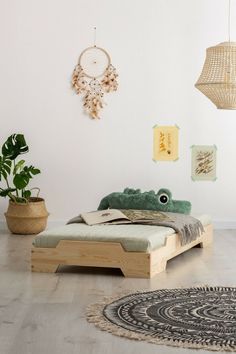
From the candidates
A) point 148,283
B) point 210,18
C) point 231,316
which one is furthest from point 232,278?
point 210,18

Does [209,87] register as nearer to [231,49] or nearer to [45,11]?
[231,49]

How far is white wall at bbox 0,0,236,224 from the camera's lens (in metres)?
7.81

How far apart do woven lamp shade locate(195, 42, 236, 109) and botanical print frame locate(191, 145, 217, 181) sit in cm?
154

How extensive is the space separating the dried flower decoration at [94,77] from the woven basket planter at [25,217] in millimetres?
1093

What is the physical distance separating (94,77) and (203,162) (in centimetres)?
133

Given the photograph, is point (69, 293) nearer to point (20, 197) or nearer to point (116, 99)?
point (20, 197)

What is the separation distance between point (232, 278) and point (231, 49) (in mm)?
1903

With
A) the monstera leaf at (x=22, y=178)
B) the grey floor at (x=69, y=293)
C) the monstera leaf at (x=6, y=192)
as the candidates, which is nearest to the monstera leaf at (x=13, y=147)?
the monstera leaf at (x=22, y=178)

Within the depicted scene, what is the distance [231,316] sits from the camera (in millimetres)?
4191

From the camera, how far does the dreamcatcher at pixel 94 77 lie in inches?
307

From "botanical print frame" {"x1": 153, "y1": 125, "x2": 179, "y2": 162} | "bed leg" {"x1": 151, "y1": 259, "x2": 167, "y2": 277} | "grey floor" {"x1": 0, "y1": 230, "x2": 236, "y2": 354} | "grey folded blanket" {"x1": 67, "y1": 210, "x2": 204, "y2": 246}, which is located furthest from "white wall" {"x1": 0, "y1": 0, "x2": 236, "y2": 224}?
"bed leg" {"x1": 151, "y1": 259, "x2": 167, "y2": 277}

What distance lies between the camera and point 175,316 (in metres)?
4.20

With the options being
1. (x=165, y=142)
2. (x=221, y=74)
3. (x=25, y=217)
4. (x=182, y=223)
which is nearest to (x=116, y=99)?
(x=165, y=142)

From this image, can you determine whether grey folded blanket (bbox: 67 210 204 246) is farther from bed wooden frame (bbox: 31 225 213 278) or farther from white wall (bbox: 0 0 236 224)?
white wall (bbox: 0 0 236 224)
